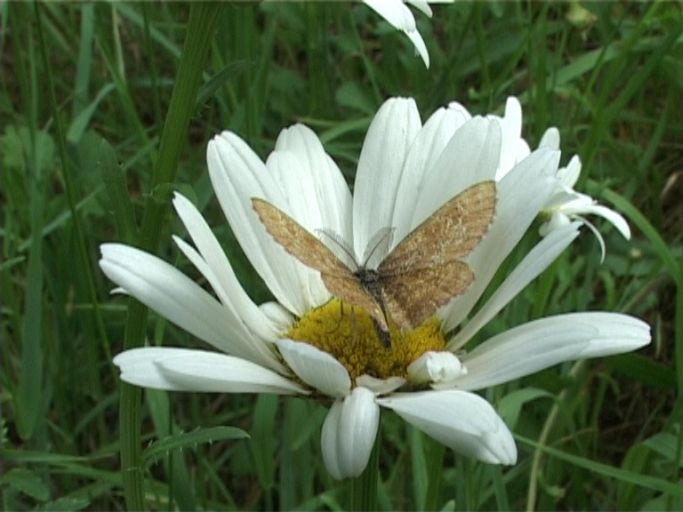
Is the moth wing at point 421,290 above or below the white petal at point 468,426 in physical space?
above

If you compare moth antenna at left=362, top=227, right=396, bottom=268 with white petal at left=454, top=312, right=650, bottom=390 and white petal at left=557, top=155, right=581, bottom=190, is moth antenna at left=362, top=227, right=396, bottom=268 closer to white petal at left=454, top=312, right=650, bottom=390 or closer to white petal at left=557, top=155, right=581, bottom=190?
white petal at left=454, top=312, right=650, bottom=390

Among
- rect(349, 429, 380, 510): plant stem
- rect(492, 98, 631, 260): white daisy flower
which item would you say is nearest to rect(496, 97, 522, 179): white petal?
rect(492, 98, 631, 260): white daisy flower

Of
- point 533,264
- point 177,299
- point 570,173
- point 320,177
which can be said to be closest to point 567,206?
point 570,173

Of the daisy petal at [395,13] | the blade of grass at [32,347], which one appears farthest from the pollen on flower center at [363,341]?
the blade of grass at [32,347]

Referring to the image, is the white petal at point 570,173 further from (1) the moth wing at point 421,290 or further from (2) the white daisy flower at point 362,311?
(1) the moth wing at point 421,290

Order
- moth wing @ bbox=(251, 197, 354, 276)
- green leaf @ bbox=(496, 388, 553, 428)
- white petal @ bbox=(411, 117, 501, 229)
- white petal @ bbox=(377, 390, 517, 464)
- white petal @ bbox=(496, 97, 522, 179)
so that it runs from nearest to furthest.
Answer: white petal @ bbox=(377, 390, 517, 464) < moth wing @ bbox=(251, 197, 354, 276) < white petal @ bbox=(411, 117, 501, 229) < white petal @ bbox=(496, 97, 522, 179) < green leaf @ bbox=(496, 388, 553, 428)

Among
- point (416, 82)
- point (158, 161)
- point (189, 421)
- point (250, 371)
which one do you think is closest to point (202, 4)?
point (158, 161)

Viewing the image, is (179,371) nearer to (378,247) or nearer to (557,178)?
(378,247)
